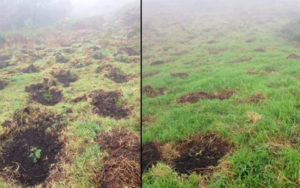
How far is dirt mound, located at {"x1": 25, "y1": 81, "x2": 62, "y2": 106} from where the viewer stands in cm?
1034

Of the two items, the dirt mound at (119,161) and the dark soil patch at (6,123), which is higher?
the dirt mound at (119,161)

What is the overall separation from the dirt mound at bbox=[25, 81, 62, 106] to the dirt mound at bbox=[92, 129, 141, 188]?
3.69 m

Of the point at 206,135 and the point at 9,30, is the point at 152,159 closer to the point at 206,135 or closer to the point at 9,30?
the point at 206,135

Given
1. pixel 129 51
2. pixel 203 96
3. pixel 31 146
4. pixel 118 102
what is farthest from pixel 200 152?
pixel 129 51

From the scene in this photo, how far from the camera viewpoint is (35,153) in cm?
690

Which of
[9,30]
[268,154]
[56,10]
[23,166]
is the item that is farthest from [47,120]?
[56,10]

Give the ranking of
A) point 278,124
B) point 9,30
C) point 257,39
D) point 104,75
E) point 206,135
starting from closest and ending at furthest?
point 278,124 < point 206,135 < point 104,75 < point 257,39 < point 9,30

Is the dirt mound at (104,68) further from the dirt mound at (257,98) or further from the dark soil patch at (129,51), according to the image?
the dirt mound at (257,98)

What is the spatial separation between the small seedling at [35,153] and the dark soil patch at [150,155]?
2659 mm

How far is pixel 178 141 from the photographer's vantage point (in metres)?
6.60

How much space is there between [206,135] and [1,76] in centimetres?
1174

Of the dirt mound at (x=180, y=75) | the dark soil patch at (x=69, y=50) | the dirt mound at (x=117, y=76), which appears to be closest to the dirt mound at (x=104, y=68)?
the dirt mound at (x=117, y=76)

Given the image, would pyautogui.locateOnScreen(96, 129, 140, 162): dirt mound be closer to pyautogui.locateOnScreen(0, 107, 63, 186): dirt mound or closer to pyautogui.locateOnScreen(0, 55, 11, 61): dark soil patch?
pyautogui.locateOnScreen(0, 107, 63, 186): dirt mound

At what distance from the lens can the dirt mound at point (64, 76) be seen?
12.9m
